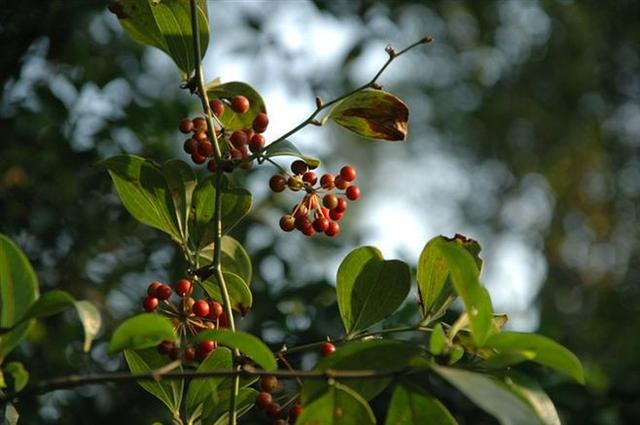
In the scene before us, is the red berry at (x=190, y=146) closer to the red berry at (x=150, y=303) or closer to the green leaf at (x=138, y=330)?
the red berry at (x=150, y=303)

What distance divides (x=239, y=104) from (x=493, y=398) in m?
0.47

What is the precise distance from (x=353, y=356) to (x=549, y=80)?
327 inches

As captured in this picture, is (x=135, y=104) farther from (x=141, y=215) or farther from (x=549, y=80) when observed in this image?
(x=549, y=80)

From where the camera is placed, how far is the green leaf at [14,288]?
709mm

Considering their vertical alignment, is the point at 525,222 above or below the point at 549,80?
below

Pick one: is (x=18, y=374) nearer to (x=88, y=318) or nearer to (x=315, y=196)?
(x=88, y=318)

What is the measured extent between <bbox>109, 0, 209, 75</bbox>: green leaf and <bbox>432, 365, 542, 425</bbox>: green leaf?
17.3 inches

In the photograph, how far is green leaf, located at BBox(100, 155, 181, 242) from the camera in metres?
0.92

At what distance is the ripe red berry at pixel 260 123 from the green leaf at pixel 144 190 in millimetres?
114

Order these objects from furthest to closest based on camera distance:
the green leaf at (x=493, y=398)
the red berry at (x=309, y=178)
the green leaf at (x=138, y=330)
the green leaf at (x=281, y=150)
Answer: the red berry at (x=309, y=178) → the green leaf at (x=281, y=150) → the green leaf at (x=138, y=330) → the green leaf at (x=493, y=398)

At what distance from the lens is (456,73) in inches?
370

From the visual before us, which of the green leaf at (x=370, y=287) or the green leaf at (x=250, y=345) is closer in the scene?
the green leaf at (x=250, y=345)

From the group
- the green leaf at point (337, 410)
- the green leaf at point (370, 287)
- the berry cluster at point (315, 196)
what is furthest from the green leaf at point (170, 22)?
the green leaf at point (337, 410)

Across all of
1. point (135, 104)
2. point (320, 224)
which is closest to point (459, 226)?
point (135, 104)
